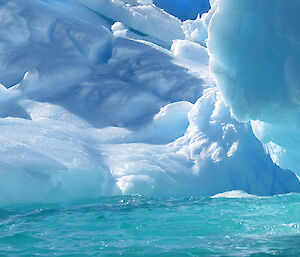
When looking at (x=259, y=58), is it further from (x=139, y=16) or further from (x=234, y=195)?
(x=139, y=16)

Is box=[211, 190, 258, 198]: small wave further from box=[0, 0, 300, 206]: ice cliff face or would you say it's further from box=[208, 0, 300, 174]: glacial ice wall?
box=[208, 0, 300, 174]: glacial ice wall

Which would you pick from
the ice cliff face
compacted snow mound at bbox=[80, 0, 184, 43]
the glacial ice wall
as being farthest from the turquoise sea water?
compacted snow mound at bbox=[80, 0, 184, 43]

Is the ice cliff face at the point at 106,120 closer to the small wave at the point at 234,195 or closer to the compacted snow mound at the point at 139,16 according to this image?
the small wave at the point at 234,195

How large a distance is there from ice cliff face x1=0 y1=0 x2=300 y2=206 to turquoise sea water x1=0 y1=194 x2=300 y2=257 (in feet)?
1.64

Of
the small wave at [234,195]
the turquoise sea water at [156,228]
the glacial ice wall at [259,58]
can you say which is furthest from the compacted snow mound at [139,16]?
the glacial ice wall at [259,58]

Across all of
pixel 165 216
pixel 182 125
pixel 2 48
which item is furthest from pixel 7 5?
pixel 165 216

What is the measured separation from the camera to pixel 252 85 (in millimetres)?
4984

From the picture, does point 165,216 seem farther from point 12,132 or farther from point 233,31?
point 12,132

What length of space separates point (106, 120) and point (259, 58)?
490 centimetres

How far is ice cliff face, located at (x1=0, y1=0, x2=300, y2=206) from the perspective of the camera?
263 inches

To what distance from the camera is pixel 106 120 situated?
932 centimetres

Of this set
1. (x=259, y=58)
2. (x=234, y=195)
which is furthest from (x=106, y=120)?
(x=259, y=58)

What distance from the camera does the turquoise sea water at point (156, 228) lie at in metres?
3.84

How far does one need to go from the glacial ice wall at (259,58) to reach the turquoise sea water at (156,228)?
1.16 meters
